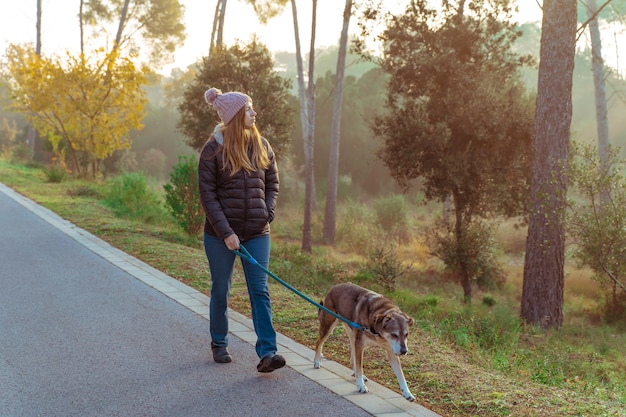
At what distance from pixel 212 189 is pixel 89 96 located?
77.2 ft

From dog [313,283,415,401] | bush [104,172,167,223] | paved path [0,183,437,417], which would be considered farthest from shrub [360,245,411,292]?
bush [104,172,167,223]

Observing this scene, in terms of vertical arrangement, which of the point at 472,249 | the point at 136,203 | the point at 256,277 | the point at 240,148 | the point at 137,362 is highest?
the point at 240,148

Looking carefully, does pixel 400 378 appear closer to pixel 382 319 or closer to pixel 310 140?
pixel 382 319

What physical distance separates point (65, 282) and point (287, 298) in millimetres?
2975

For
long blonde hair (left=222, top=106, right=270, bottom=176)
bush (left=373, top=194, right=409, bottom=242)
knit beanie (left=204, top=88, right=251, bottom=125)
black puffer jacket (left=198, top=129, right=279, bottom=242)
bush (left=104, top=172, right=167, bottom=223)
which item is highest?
knit beanie (left=204, top=88, right=251, bottom=125)

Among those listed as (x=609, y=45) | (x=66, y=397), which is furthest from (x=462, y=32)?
(x=609, y=45)

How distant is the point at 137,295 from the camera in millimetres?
8383

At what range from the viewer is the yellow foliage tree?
26.8 meters

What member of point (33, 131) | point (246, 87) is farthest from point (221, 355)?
point (33, 131)

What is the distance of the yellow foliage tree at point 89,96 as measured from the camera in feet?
87.8

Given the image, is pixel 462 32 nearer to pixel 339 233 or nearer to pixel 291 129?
pixel 291 129

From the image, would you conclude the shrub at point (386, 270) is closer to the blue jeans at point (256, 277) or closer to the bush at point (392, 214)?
the blue jeans at point (256, 277)

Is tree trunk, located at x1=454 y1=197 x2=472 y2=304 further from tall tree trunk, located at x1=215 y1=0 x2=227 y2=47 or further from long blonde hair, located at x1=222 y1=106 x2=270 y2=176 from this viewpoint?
tall tree trunk, located at x1=215 y1=0 x2=227 y2=47

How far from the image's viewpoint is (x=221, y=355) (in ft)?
18.4
